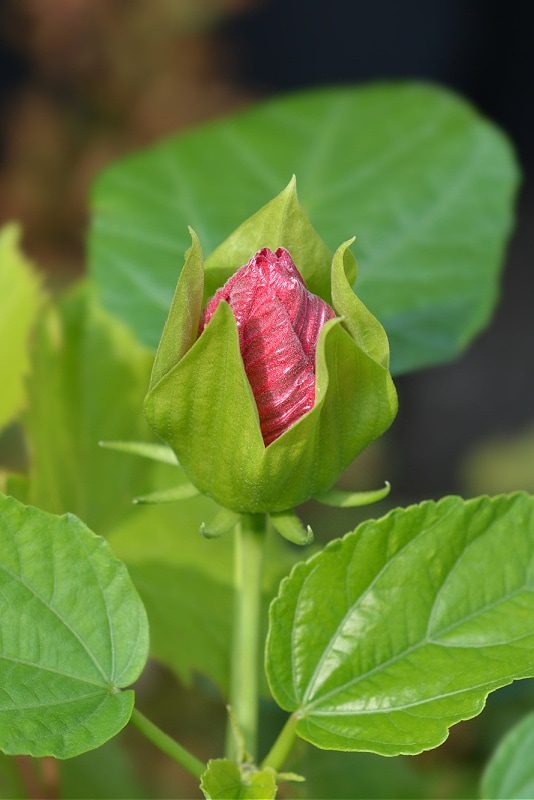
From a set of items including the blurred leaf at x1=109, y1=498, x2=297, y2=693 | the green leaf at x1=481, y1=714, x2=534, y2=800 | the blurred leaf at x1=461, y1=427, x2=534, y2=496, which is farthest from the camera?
the blurred leaf at x1=461, y1=427, x2=534, y2=496

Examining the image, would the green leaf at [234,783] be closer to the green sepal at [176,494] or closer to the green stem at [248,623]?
the green stem at [248,623]

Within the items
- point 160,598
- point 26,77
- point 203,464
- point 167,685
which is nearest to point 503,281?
point 26,77

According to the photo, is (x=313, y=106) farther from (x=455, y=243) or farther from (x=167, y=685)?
(x=167, y=685)

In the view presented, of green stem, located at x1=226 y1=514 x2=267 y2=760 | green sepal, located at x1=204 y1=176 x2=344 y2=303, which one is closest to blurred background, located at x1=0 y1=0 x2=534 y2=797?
green stem, located at x1=226 y1=514 x2=267 y2=760

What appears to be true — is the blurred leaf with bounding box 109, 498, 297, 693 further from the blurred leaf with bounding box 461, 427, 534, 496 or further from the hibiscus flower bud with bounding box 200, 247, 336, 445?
the blurred leaf with bounding box 461, 427, 534, 496

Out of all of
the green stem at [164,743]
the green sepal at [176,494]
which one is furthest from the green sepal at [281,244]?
the green stem at [164,743]

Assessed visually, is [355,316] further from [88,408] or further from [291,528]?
[88,408]
